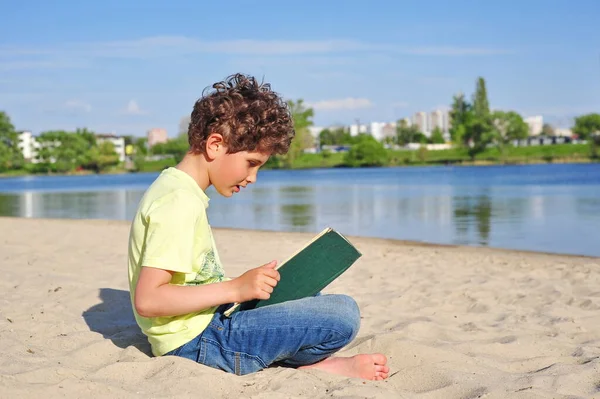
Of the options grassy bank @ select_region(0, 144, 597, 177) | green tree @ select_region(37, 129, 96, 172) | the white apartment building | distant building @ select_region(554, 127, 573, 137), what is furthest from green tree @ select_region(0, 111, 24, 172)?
distant building @ select_region(554, 127, 573, 137)

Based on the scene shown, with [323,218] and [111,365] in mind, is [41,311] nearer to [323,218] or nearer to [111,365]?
[111,365]

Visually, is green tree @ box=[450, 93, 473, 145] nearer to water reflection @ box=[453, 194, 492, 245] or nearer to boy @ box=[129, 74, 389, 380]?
water reflection @ box=[453, 194, 492, 245]

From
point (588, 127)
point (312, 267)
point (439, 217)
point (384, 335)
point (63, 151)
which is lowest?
point (439, 217)

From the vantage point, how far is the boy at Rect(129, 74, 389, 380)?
284 centimetres

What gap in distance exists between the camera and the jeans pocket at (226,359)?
313cm

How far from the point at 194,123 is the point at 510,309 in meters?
2.98

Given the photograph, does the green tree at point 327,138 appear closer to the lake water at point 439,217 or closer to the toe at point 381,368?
the lake water at point 439,217

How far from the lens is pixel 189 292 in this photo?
287 centimetres

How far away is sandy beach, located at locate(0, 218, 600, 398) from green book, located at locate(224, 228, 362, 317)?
351 mm

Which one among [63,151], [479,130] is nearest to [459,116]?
[479,130]

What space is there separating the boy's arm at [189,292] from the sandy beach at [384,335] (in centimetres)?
33

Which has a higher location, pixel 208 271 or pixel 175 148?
pixel 175 148

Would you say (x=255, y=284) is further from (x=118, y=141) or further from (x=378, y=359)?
(x=118, y=141)

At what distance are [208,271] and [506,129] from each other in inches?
3705
